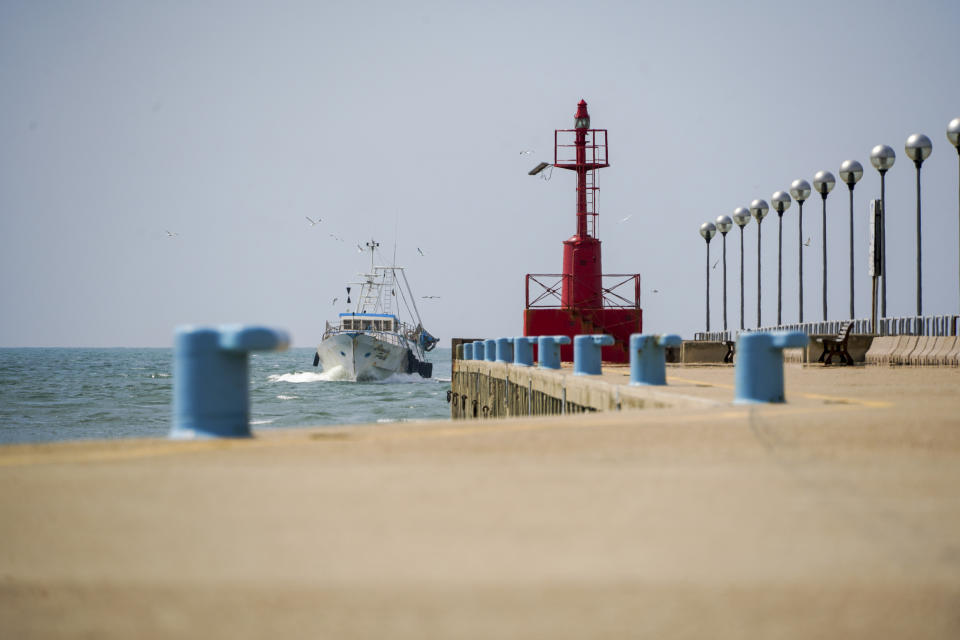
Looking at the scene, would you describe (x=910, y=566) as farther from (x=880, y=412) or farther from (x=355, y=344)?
(x=355, y=344)

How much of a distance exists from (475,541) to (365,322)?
76.0 metres

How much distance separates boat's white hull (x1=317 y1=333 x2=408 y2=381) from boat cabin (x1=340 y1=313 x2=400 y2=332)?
5.88 feet

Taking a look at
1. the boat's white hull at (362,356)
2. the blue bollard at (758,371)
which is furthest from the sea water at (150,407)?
the blue bollard at (758,371)

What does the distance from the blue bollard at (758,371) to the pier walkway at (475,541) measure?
3310mm

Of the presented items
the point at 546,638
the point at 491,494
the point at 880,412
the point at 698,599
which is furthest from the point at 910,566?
the point at 880,412

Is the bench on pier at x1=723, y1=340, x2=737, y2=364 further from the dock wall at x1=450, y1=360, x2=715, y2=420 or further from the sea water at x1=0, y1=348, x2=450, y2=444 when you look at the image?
the sea water at x1=0, y1=348, x2=450, y2=444

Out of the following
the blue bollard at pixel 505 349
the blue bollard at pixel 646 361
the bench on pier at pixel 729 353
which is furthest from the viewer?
the bench on pier at pixel 729 353

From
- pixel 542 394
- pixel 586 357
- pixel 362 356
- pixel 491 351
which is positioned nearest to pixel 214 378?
pixel 586 357

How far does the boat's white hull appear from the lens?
2992 inches

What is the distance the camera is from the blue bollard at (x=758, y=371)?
10078 millimetres

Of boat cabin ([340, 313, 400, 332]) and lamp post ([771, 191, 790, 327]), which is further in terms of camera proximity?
boat cabin ([340, 313, 400, 332])

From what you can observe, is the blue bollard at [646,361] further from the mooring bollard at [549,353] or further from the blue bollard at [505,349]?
the blue bollard at [505,349]

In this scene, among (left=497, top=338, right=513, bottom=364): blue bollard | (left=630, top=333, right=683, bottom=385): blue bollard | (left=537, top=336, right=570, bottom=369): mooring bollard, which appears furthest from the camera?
(left=497, top=338, right=513, bottom=364): blue bollard

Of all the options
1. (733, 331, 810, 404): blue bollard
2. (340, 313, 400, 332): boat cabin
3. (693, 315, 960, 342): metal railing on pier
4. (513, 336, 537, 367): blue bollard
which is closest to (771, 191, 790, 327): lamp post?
(693, 315, 960, 342): metal railing on pier
